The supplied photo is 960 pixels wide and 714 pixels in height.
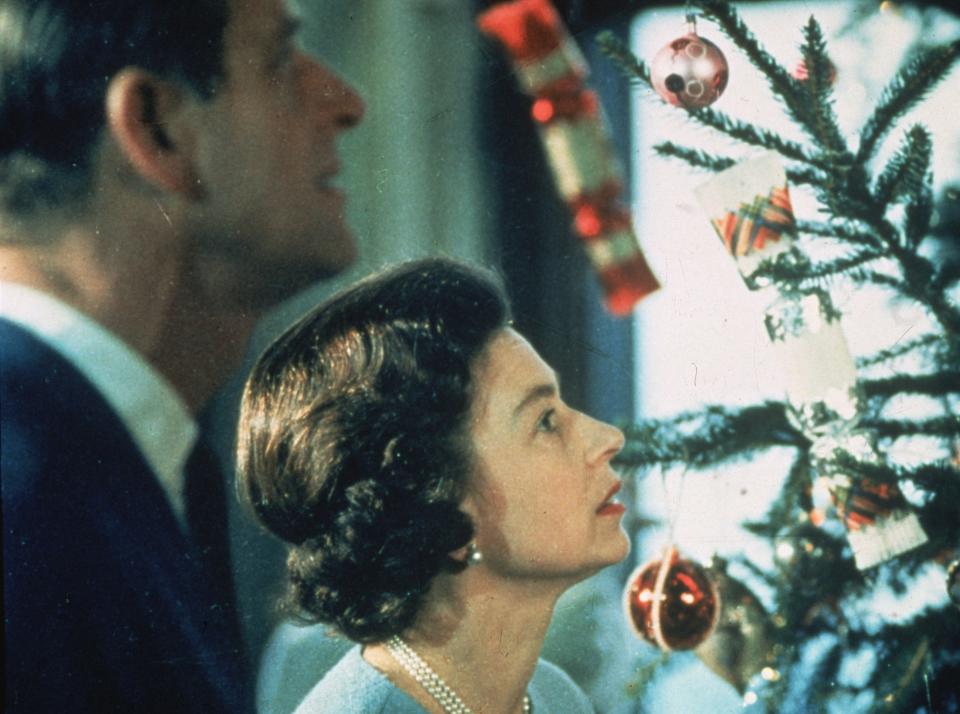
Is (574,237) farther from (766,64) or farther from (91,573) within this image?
(91,573)

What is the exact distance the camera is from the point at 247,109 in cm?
143

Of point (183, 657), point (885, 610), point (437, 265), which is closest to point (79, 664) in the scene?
point (183, 657)

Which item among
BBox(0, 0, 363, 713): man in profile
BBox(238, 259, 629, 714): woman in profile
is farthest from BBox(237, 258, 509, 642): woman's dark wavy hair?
BBox(0, 0, 363, 713): man in profile

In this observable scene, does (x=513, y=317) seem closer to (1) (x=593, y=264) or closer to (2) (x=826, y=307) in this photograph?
(1) (x=593, y=264)

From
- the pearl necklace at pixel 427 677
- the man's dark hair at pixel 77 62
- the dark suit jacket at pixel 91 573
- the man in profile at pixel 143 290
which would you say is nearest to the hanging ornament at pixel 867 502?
the pearl necklace at pixel 427 677

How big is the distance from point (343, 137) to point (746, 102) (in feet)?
1.57

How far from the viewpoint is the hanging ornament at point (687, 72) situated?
121cm

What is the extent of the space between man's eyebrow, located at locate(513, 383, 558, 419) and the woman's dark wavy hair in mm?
58

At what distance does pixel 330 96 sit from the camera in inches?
55.3

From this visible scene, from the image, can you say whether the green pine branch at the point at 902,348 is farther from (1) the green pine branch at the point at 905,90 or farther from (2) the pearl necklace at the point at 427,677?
(2) the pearl necklace at the point at 427,677

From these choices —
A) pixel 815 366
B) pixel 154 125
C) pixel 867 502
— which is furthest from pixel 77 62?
pixel 867 502

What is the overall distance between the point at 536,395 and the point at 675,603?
0.28m

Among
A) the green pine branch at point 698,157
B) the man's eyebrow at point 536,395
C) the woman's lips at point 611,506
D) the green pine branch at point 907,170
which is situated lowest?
the woman's lips at point 611,506

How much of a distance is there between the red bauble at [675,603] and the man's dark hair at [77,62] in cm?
79
